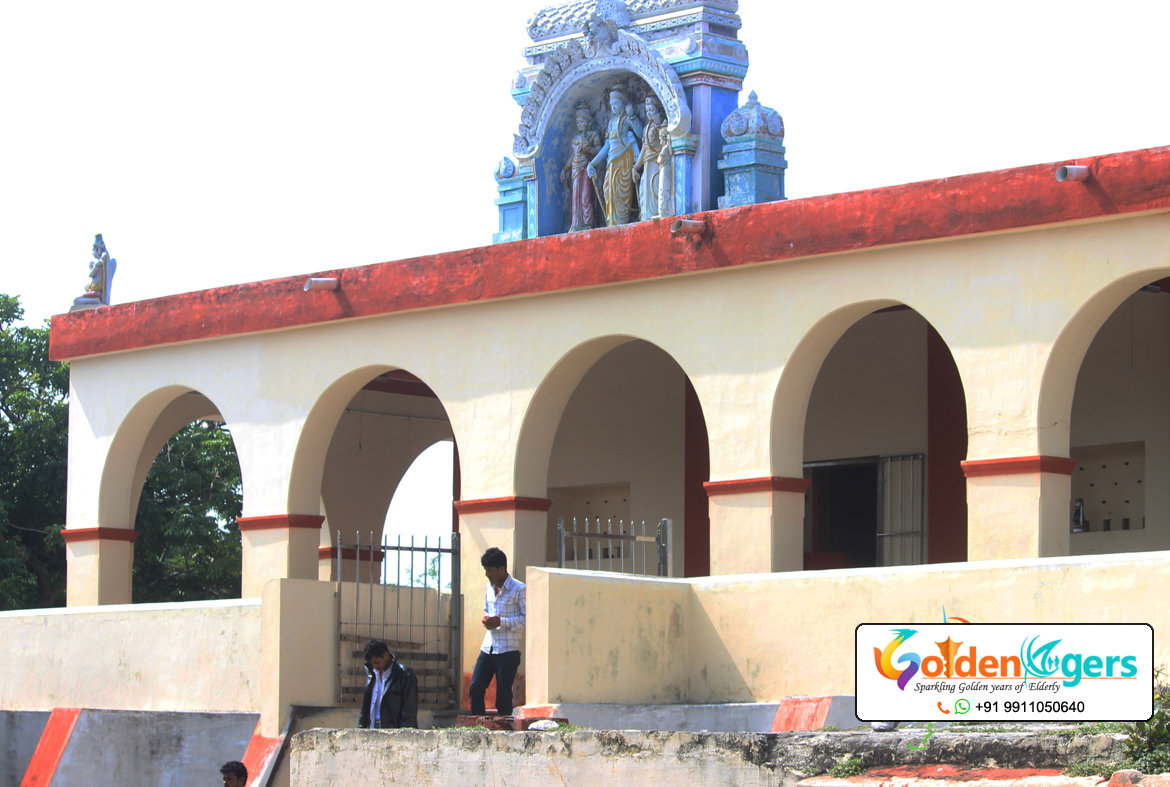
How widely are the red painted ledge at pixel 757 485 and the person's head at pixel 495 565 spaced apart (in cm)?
Result: 192

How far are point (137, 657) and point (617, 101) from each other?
574 cm

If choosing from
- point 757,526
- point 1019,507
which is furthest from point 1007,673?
point 757,526

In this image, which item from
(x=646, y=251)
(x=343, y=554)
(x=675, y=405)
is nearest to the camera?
(x=646, y=251)

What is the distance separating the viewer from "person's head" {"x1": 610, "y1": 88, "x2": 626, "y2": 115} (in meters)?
14.3

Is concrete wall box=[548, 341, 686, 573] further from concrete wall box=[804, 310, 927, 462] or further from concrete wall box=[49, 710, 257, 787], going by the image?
concrete wall box=[49, 710, 257, 787]

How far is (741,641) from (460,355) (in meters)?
3.47

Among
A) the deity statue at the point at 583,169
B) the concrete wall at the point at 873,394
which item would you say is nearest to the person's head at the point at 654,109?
the deity statue at the point at 583,169

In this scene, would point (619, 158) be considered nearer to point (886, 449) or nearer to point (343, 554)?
point (886, 449)

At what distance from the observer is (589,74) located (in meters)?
14.4

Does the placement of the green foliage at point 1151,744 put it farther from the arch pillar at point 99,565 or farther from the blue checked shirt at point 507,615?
the arch pillar at point 99,565

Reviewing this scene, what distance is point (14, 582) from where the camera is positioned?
20891 millimetres

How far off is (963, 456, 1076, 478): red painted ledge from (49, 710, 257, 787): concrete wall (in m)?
4.98

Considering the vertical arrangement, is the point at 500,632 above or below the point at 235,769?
above

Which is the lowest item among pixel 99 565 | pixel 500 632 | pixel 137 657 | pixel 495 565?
pixel 137 657
